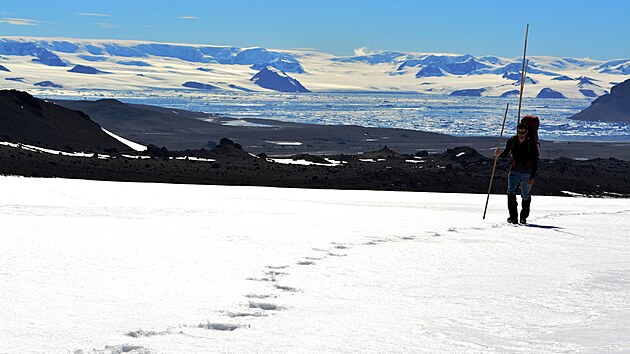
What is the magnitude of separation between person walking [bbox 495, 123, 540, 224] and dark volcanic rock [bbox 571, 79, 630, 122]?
559 ft

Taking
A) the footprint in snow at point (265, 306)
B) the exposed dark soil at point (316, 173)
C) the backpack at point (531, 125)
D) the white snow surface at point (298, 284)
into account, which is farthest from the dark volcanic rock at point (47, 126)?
the footprint in snow at point (265, 306)

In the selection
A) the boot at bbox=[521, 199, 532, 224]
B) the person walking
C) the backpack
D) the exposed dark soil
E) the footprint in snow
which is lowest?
the exposed dark soil

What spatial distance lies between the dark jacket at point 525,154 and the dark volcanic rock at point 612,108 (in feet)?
559

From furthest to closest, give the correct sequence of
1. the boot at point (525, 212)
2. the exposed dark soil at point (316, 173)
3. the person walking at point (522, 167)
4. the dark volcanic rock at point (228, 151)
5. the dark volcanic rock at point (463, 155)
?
1. the dark volcanic rock at point (463, 155)
2. the dark volcanic rock at point (228, 151)
3. the exposed dark soil at point (316, 173)
4. the boot at point (525, 212)
5. the person walking at point (522, 167)

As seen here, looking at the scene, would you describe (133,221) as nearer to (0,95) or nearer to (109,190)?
(109,190)

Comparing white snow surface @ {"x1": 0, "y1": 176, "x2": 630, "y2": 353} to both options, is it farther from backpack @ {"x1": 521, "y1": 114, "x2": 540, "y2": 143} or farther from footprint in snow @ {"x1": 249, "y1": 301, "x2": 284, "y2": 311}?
backpack @ {"x1": 521, "y1": 114, "x2": 540, "y2": 143}

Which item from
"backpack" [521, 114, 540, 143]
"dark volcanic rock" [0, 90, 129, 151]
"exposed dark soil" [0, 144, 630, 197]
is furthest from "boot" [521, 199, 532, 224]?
"dark volcanic rock" [0, 90, 129, 151]

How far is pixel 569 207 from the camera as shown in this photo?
50.0 ft

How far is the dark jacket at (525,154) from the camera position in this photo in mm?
11320

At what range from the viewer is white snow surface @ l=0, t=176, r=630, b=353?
4.35 meters

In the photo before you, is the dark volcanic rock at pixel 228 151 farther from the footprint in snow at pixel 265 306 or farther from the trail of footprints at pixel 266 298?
the footprint in snow at pixel 265 306

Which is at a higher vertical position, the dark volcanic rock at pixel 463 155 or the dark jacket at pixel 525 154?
the dark jacket at pixel 525 154

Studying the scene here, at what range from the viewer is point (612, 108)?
182250 millimetres

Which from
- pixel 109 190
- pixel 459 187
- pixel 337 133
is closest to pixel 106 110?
pixel 337 133
